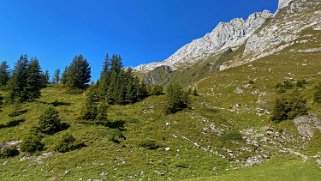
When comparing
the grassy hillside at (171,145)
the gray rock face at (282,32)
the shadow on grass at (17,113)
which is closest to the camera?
the grassy hillside at (171,145)

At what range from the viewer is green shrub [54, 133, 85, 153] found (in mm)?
38250

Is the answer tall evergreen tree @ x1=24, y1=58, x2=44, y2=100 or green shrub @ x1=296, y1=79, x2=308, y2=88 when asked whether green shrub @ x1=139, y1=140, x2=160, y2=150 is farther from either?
green shrub @ x1=296, y1=79, x2=308, y2=88

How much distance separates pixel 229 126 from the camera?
4931 cm

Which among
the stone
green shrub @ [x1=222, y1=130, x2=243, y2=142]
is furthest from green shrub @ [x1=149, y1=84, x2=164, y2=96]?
green shrub @ [x1=222, y1=130, x2=243, y2=142]

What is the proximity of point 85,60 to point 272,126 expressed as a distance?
6661cm

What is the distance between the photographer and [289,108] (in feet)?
159

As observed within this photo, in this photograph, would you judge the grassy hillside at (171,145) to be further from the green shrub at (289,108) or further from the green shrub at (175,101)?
the green shrub at (175,101)

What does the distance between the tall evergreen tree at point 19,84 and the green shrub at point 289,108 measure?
52.9m

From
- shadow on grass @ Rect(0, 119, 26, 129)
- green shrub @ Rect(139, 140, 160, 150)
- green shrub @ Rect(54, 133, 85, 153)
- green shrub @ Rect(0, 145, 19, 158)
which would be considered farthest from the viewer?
shadow on grass @ Rect(0, 119, 26, 129)

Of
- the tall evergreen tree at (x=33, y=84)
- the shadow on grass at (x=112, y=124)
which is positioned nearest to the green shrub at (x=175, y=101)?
the shadow on grass at (x=112, y=124)

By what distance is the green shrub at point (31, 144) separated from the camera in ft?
127

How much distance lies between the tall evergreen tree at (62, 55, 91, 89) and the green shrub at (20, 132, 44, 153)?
5052 cm

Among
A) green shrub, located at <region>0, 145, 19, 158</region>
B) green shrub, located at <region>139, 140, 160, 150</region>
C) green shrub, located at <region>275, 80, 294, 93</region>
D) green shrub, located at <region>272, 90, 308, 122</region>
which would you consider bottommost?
green shrub, located at <region>139, 140, 160, 150</region>

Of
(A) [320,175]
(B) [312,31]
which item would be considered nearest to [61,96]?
(A) [320,175]
